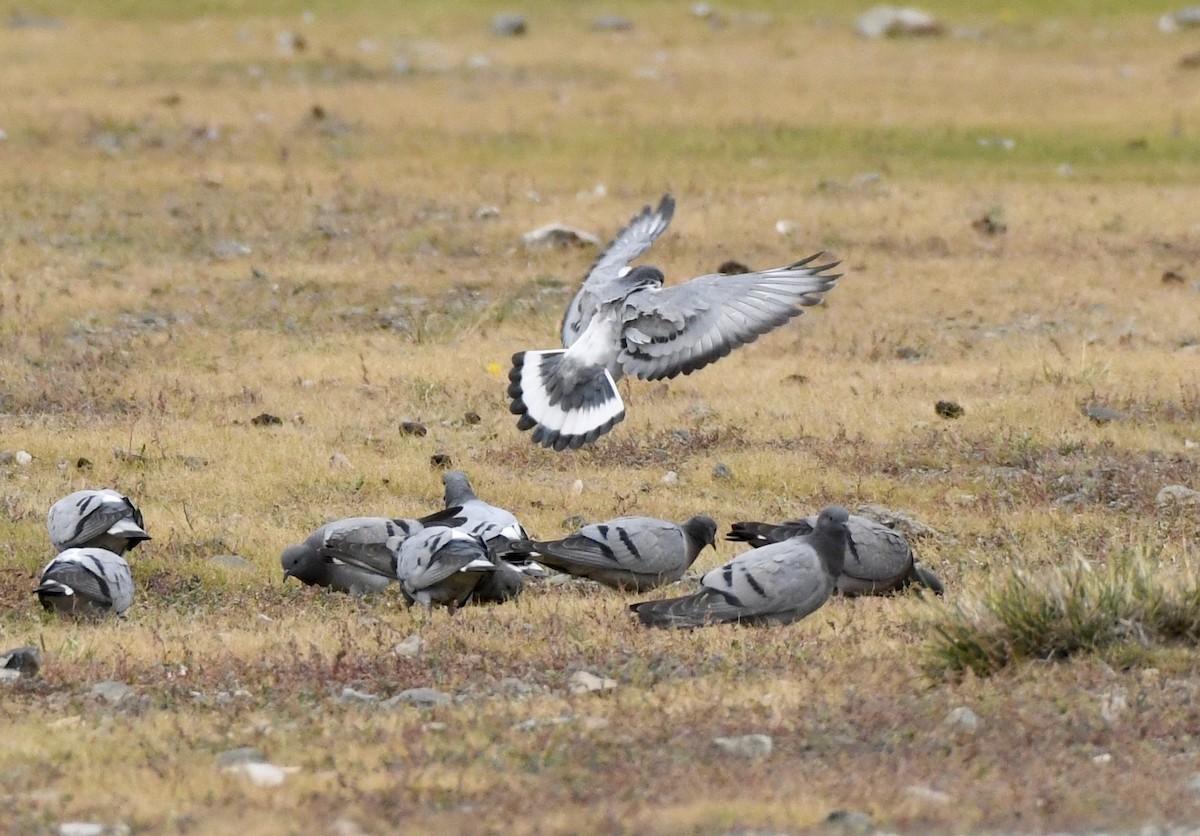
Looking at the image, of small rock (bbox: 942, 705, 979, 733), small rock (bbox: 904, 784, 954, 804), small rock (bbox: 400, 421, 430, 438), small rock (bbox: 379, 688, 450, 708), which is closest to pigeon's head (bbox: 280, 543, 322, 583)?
small rock (bbox: 379, 688, 450, 708)

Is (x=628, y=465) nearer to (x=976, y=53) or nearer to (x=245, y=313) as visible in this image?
(x=245, y=313)

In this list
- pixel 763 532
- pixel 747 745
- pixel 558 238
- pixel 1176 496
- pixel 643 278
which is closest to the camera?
pixel 747 745

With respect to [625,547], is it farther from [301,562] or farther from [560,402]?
[560,402]

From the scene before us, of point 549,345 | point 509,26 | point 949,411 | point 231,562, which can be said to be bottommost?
point 549,345

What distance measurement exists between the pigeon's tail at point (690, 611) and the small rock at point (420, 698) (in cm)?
152

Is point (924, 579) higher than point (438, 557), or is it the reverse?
point (438, 557)

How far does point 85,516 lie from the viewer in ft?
34.3

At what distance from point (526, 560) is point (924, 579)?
221 centimetres

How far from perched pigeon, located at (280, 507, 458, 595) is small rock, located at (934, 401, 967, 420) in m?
5.77

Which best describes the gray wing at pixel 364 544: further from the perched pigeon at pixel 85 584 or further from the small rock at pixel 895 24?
the small rock at pixel 895 24

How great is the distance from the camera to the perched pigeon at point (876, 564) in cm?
1023

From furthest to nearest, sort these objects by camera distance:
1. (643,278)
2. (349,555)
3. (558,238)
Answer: (558,238) < (643,278) < (349,555)

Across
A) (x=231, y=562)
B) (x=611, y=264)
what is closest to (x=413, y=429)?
(x=611, y=264)

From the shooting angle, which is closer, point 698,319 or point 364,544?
point 364,544
